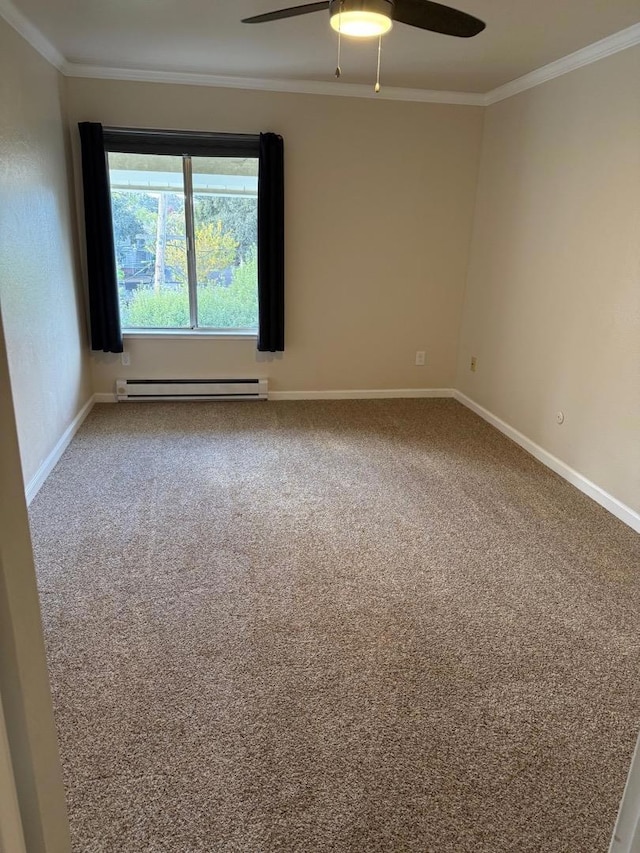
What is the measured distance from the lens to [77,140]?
4098 millimetres

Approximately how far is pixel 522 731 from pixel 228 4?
3294 mm

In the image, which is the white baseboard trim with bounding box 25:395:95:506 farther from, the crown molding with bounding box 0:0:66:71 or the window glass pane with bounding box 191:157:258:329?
the crown molding with bounding box 0:0:66:71

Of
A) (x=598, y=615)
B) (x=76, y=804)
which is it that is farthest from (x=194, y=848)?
(x=598, y=615)

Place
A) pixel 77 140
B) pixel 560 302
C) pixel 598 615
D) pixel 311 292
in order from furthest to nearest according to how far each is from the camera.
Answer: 1. pixel 311 292
2. pixel 77 140
3. pixel 560 302
4. pixel 598 615

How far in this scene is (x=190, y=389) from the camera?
15.7 ft

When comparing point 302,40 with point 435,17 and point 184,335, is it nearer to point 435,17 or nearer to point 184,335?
point 435,17

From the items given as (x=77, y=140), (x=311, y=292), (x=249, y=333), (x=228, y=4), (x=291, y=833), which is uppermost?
(x=228, y=4)

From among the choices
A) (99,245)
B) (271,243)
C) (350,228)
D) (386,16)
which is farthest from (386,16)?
(99,245)

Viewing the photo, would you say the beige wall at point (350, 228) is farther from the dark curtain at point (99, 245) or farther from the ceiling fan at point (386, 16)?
the ceiling fan at point (386, 16)

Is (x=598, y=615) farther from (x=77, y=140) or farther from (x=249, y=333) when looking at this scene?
(x=77, y=140)

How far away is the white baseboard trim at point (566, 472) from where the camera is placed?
309 centimetres

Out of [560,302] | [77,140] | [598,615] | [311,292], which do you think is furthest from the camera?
[311,292]

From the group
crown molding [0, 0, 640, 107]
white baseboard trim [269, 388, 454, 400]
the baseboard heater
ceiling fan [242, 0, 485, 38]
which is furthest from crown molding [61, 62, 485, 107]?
white baseboard trim [269, 388, 454, 400]

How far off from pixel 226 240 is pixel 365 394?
174 centimetres
